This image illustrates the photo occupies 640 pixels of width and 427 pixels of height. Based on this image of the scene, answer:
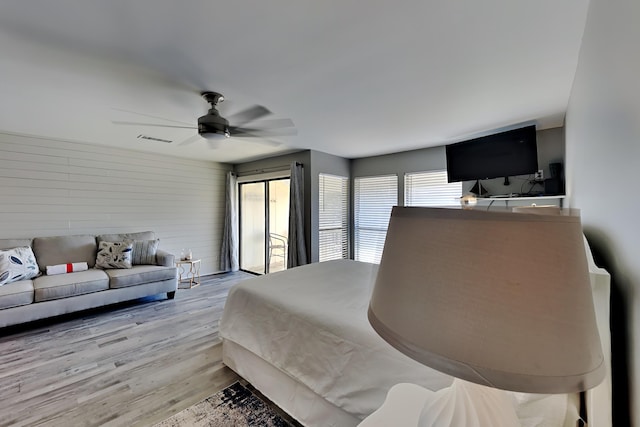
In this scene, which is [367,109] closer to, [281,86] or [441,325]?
[281,86]

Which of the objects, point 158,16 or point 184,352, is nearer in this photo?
point 158,16

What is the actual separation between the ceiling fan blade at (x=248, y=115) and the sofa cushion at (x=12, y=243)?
3394mm

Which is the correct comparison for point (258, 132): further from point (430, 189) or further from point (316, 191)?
point (430, 189)

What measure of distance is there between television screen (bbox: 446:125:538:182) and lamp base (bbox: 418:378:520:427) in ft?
10.2

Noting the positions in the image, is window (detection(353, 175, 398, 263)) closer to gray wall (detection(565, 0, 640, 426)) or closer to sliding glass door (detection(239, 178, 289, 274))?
sliding glass door (detection(239, 178, 289, 274))

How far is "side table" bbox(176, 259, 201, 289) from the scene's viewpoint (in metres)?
4.86

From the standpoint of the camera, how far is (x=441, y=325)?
470 mm

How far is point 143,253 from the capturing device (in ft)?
14.1

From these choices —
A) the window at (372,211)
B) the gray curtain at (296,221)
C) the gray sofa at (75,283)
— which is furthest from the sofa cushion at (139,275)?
the window at (372,211)

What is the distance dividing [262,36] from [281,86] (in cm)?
62

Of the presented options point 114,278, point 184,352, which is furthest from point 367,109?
point 114,278

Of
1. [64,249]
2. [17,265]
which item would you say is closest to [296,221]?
[64,249]

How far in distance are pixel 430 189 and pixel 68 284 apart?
5231 mm

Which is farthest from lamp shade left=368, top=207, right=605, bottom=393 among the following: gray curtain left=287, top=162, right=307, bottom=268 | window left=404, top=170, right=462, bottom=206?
gray curtain left=287, top=162, right=307, bottom=268
